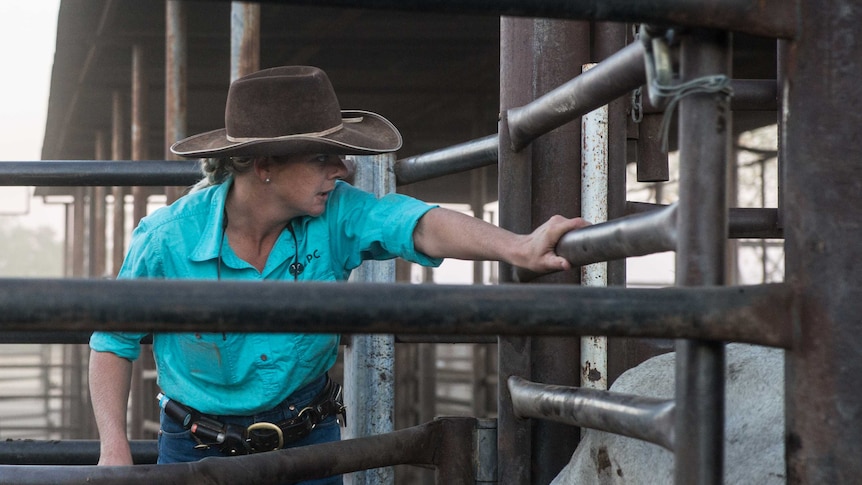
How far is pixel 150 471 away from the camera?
1.69m

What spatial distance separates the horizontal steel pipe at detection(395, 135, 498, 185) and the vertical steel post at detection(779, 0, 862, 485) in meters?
0.90

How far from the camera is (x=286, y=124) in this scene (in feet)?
7.97

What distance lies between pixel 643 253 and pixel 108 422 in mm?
1350

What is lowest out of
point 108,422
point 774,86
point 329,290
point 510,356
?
point 108,422

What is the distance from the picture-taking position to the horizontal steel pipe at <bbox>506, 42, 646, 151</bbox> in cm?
138

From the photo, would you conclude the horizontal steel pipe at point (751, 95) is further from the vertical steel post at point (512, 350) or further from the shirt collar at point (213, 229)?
the shirt collar at point (213, 229)

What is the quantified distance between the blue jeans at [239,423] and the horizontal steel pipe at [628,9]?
58.6 inches

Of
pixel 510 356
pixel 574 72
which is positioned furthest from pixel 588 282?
pixel 574 72

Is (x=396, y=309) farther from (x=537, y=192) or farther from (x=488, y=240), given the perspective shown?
(x=537, y=192)

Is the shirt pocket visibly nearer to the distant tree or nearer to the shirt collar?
the shirt collar

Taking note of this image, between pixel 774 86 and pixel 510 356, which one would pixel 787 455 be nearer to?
pixel 510 356

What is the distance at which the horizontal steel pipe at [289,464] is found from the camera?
5.35 ft

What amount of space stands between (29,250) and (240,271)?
249 feet

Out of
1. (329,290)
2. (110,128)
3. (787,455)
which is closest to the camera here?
(329,290)
